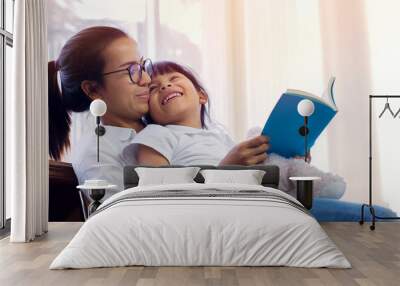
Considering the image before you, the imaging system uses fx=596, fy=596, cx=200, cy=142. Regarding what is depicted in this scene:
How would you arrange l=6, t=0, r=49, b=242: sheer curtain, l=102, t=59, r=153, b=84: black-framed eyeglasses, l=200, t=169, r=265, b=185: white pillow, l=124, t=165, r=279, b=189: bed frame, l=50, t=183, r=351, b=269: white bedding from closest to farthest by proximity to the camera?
l=50, t=183, r=351, b=269: white bedding
l=6, t=0, r=49, b=242: sheer curtain
l=200, t=169, r=265, b=185: white pillow
l=124, t=165, r=279, b=189: bed frame
l=102, t=59, r=153, b=84: black-framed eyeglasses

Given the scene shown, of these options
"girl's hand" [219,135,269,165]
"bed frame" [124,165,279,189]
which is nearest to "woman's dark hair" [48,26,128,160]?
"bed frame" [124,165,279,189]

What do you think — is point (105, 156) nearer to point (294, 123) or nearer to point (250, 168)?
point (250, 168)

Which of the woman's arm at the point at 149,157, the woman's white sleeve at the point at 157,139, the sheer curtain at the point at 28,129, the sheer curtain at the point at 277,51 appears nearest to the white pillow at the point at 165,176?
the woman's arm at the point at 149,157

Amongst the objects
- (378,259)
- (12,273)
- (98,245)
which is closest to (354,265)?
(378,259)

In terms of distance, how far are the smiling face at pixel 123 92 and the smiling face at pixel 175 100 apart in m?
0.12

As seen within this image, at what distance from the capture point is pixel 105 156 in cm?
768

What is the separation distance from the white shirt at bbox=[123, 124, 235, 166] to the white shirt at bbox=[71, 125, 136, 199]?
118mm

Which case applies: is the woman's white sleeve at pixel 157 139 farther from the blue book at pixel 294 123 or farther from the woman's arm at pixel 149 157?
the blue book at pixel 294 123

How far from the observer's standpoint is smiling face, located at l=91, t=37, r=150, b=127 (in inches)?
302

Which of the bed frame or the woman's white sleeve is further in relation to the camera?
the woman's white sleeve

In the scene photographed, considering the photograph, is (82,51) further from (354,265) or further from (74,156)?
(354,265)

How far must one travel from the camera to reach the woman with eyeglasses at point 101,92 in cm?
767

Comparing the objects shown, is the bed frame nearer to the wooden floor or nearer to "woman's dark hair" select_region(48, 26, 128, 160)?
"woman's dark hair" select_region(48, 26, 128, 160)

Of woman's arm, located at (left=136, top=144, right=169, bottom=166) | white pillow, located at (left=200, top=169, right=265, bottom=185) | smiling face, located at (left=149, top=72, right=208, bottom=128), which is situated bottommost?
white pillow, located at (left=200, top=169, right=265, bottom=185)
